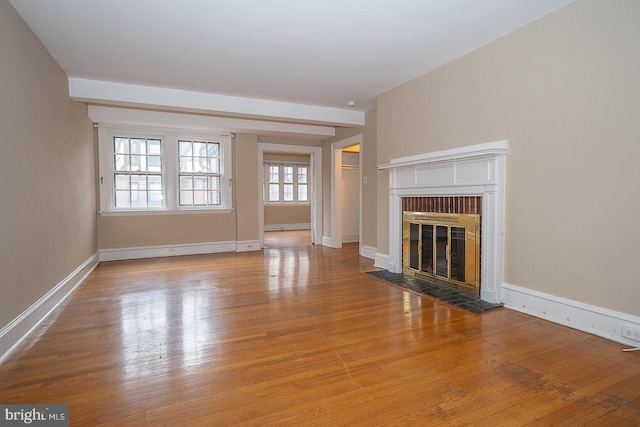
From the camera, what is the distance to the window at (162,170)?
5.77 meters

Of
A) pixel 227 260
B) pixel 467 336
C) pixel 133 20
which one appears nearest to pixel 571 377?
pixel 467 336

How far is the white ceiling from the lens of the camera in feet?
8.72

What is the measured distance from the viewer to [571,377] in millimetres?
1948

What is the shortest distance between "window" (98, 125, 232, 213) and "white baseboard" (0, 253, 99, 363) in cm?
206

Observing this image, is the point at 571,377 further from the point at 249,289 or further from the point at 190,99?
the point at 190,99

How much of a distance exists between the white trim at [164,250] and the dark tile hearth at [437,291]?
346 cm

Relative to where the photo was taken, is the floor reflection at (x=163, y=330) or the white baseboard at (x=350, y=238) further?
the white baseboard at (x=350, y=238)

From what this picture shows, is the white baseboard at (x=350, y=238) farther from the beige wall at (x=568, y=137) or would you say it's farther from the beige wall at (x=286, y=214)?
the beige wall at (x=568, y=137)

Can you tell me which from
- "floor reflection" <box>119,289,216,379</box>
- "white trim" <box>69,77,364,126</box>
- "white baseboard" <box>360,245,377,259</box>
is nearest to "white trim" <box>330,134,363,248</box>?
"white baseboard" <box>360,245,377,259</box>

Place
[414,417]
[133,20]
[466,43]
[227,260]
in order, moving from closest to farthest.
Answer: [414,417] → [133,20] → [466,43] → [227,260]

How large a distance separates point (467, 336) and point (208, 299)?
2585 millimetres

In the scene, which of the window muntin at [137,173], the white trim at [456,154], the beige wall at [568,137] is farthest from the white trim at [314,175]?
the beige wall at [568,137]

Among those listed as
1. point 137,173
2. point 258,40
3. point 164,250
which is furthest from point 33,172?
point 164,250

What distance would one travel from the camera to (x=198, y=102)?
4.79 m
